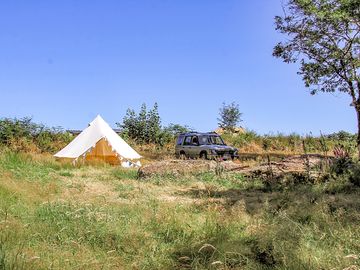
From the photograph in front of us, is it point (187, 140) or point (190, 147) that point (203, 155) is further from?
point (187, 140)

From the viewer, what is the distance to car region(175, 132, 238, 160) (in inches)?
949

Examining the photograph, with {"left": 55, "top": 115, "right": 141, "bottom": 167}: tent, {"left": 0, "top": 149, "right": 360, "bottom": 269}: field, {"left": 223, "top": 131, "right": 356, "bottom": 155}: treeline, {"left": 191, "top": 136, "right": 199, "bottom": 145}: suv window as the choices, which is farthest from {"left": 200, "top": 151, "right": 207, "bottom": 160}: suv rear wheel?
{"left": 0, "top": 149, "right": 360, "bottom": 269}: field

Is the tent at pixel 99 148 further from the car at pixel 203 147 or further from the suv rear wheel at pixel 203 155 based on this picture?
the suv rear wheel at pixel 203 155

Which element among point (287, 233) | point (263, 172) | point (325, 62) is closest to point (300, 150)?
point (325, 62)

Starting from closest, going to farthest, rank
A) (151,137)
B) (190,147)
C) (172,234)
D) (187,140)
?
(172,234) < (190,147) < (187,140) < (151,137)

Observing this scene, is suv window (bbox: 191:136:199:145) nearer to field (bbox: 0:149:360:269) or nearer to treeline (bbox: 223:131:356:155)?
treeline (bbox: 223:131:356:155)

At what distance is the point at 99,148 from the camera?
65.1ft

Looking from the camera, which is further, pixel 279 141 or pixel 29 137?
pixel 279 141

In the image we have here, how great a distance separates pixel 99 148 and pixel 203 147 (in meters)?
6.72

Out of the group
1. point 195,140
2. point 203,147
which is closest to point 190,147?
point 195,140

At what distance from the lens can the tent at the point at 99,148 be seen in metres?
19.7

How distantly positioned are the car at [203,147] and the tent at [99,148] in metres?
4.42

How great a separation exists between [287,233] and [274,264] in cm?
74

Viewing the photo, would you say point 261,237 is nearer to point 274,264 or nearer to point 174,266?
point 274,264
